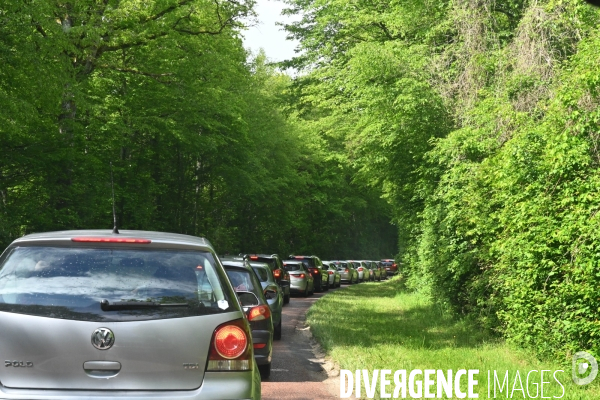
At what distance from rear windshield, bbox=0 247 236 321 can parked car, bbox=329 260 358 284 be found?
4786 cm

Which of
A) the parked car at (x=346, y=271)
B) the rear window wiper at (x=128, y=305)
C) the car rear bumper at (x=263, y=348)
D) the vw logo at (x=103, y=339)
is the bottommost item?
the parked car at (x=346, y=271)

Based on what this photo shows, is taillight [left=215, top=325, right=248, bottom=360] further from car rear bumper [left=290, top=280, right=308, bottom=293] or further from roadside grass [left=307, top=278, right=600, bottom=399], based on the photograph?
car rear bumper [left=290, top=280, right=308, bottom=293]

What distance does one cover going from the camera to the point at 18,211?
81.2 feet

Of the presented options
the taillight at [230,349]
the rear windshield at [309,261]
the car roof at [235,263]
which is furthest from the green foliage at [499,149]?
the rear windshield at [309,261]

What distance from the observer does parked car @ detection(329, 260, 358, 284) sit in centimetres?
5378

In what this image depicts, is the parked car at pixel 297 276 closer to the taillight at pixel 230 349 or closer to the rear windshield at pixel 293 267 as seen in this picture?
the rear windshield at pixel 293 267

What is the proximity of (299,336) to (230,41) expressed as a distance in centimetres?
2269

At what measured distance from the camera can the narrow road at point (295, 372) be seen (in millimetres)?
10609

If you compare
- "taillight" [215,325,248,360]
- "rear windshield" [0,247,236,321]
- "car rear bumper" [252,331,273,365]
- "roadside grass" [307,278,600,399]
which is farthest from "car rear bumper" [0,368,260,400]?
"car rear bumper" [252,331,273,365]

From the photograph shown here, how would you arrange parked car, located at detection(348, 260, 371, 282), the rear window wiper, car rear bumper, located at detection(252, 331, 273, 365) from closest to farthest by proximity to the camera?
the rear window wiper < car rear bumper, located at detection(252, 331, 273, 365) < parked car, located at detection(348, 260, 371, 282)

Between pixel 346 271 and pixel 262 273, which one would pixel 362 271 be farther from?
pixel 262 273

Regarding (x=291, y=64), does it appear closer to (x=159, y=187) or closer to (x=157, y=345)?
(x=159, y=187)

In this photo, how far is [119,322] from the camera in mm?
5273

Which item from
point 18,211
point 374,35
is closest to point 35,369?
point 18,211
